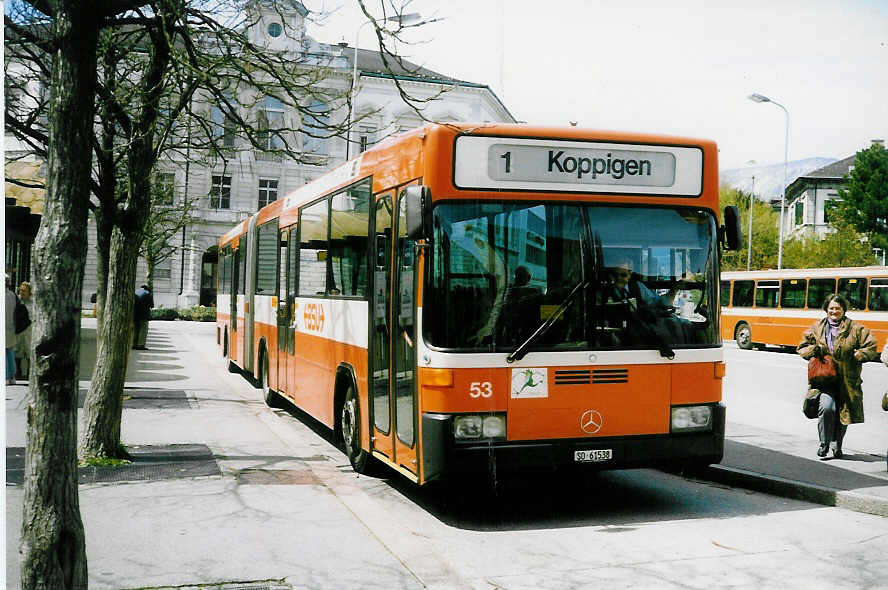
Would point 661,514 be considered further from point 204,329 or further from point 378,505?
point 204,329

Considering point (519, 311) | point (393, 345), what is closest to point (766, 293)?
point (393, 345)

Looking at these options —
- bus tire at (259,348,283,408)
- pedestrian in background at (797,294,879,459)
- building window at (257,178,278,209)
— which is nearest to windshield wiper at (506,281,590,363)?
pedestrian in background at (797,294,879,459)

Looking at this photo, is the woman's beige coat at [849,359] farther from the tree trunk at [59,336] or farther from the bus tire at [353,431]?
the tree trunk at [59,336]

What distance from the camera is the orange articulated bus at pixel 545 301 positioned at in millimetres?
7004

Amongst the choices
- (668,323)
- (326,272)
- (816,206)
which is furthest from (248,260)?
(816,206)

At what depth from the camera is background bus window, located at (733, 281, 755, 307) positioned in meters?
34.0

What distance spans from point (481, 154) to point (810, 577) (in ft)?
11.9

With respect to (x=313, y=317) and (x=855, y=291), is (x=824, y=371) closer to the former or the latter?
(x=313, y=317)

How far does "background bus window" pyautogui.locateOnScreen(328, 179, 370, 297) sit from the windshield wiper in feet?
7.03

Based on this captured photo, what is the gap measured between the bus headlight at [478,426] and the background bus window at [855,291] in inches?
958

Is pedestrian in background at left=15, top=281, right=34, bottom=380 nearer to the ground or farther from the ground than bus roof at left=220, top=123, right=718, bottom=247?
nearer to the ground

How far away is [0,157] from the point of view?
345 cm

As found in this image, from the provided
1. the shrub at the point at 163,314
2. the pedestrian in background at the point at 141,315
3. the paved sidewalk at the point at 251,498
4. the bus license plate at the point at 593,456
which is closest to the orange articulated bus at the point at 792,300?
the paved sidewalk at the point at 251,498

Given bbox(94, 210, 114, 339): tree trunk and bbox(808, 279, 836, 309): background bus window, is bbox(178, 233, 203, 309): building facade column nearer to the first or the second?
bbox(808, 279, 836, 309): background bus window
